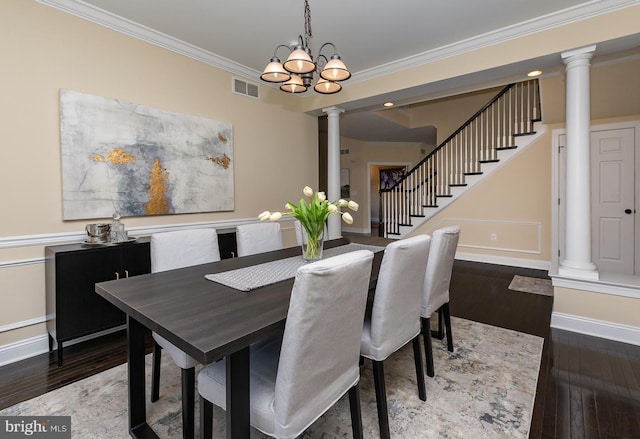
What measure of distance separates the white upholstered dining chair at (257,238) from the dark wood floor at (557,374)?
1222mm

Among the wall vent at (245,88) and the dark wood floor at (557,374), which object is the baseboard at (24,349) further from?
the wall vent at (245,88)

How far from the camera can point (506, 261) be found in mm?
5219

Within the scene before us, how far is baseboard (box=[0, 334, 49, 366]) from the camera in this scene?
7.59 feet

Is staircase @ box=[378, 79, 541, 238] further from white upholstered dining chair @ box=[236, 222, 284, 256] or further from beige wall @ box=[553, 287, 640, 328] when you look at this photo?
white upholstered dining chair @ box=[236, 222, 284, 256]

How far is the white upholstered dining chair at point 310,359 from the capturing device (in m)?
1.04

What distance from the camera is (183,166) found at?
10.9 ft

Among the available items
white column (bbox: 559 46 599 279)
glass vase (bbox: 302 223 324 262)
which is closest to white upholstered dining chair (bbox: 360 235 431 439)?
glass vase (bbox: 302 223 324 262)

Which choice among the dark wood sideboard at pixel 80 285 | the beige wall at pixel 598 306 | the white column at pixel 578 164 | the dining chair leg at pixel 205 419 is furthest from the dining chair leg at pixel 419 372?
the dark wood sideboard at pixel 80 285

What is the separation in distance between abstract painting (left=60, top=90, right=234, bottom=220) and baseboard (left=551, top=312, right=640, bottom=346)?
11.7 feet

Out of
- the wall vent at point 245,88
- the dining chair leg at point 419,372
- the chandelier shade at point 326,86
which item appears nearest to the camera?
the dining chair leg at point 419,372

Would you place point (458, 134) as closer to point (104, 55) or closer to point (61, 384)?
point (104, 55)

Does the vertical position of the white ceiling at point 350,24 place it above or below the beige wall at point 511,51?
above

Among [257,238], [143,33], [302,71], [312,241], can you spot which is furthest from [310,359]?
[143,33]

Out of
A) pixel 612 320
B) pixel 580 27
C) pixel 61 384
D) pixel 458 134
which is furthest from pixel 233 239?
pixel 458 134
